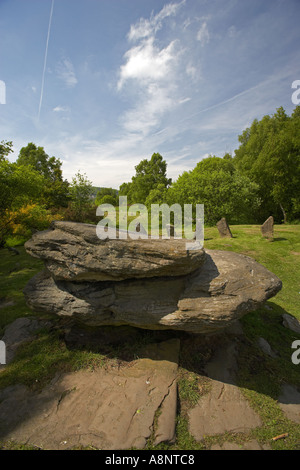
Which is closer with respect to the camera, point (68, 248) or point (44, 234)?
point (68, 248)

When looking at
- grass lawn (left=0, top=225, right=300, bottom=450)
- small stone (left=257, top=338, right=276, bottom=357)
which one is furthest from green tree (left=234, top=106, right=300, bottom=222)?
small stone (left=257, top=338, right=276, bottom=357)

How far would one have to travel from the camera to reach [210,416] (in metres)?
4.68

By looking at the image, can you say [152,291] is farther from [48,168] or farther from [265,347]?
[48,168]

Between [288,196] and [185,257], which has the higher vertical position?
[288,196]

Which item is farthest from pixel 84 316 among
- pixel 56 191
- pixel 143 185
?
pixel 143 185

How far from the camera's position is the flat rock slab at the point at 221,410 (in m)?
4.45

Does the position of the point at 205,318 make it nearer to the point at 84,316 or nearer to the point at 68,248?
the point at 84,316

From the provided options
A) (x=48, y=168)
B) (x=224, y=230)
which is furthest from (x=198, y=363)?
(x=48, y=168)

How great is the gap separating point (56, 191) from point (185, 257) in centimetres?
3360

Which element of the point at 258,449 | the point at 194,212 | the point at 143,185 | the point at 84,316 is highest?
the point at 143,185

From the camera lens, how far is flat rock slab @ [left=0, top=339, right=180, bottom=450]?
404 centimetres

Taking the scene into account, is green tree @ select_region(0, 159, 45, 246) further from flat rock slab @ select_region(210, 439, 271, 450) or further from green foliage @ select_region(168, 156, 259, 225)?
green foliage @ select_region(168, 156, 259, 225)

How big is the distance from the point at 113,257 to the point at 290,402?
19.8ft

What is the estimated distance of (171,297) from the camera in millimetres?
5609
